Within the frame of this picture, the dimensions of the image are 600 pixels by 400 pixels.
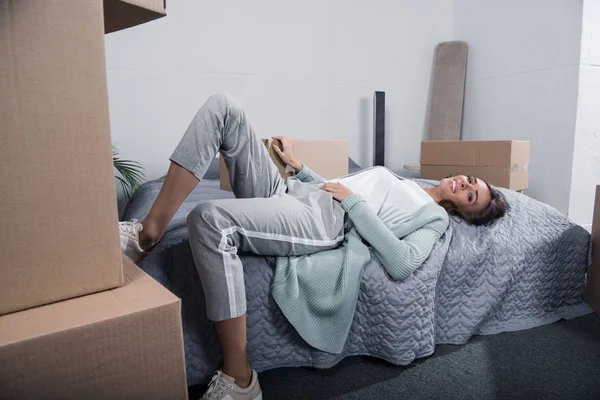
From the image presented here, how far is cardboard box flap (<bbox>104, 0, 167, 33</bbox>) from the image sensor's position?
0.75m

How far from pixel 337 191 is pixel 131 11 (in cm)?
82

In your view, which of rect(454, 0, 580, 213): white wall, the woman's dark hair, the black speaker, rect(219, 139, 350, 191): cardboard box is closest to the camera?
the woman's dark hair

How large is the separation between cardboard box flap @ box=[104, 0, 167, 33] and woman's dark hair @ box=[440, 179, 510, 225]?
4.11ft

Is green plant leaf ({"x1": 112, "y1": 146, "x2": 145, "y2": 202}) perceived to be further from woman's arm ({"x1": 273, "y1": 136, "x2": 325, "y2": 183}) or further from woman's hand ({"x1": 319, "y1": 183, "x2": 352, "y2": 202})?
woman's hand ({"x1": 319, "y1": 183, "x2": 352, "y2": 202})

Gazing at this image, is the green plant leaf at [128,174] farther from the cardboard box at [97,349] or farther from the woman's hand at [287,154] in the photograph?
the cardboard box at [97,349]

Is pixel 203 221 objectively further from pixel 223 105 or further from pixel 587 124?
pixel 587 124

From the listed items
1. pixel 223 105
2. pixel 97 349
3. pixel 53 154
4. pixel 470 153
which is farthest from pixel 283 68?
pixel 97 349

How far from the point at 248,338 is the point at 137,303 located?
0.63 metres

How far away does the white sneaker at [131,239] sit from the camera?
1140mm

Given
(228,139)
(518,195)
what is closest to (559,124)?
(518,195)

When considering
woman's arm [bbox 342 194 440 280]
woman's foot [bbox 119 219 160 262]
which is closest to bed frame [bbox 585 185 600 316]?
woman's arm [bbox 342 194 440 280]

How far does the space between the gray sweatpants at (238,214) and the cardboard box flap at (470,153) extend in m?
1.32

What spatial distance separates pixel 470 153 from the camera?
2.44m

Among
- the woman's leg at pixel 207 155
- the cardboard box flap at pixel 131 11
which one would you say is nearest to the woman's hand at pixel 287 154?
the woman's leg at pixel 207 155
